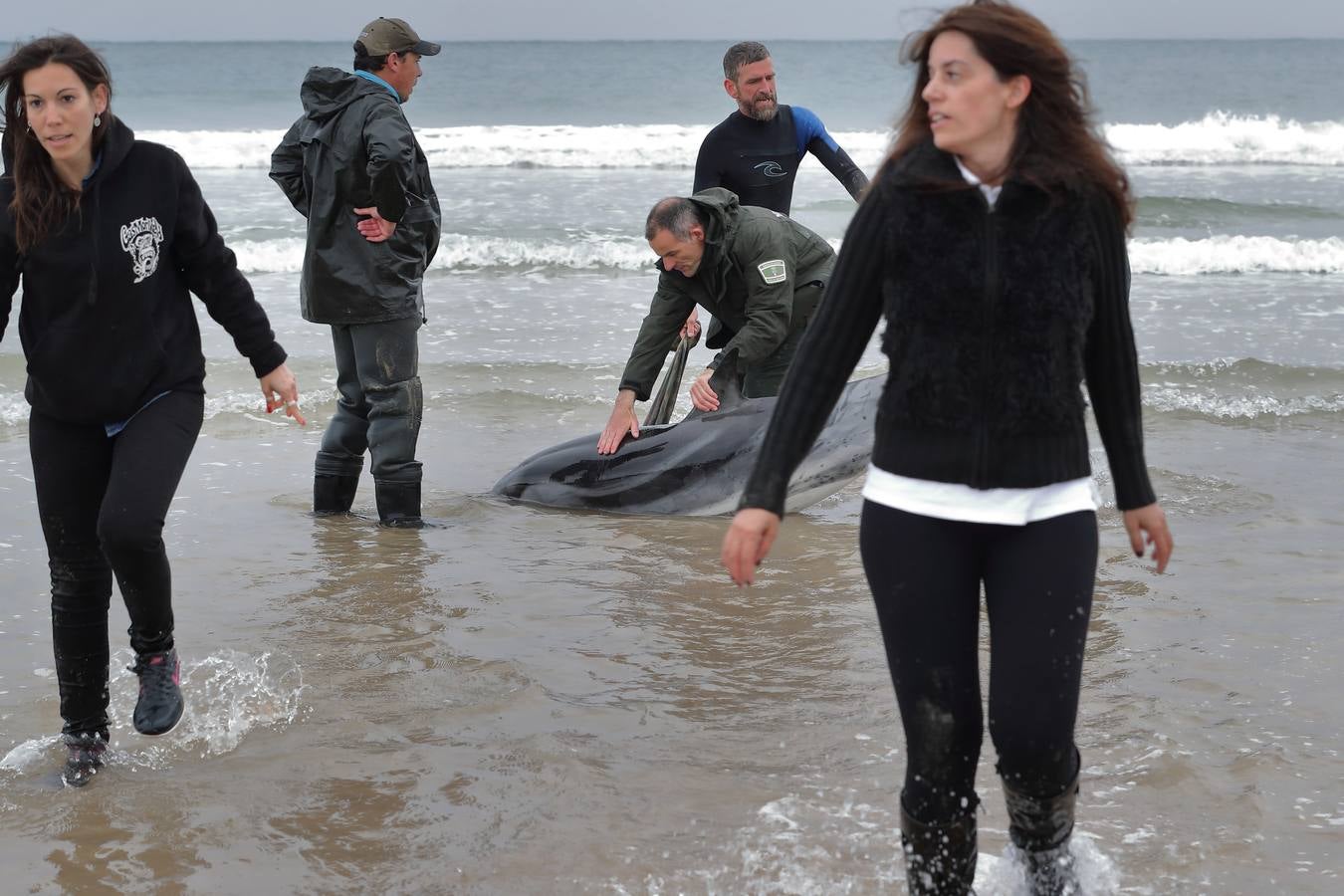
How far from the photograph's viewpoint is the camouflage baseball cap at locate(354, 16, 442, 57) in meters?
6.17

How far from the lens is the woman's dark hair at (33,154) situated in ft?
11.4

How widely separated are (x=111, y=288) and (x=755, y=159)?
395cm

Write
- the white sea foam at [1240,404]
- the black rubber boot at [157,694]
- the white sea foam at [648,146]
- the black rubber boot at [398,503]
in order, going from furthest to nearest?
the white sea foam at [648,146] → the white sea foam at [1240,404] → the black rubber boot at [398,503] → the black rubber boot at [157,694]

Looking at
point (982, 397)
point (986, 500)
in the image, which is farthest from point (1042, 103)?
point (986, 500)

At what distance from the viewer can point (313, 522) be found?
660cm

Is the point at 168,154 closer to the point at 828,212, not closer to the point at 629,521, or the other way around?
the point at 629,521

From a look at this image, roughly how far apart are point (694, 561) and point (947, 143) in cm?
362

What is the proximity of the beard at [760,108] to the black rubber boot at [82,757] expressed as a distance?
4269 mm

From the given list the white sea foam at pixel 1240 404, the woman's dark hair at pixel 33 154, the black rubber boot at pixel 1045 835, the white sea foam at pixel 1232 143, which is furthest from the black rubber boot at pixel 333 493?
the white sea foam at pixel 1232 143

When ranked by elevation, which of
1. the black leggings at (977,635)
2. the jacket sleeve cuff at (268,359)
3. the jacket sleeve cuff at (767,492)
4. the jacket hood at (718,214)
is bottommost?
the black leggings at (977,635)

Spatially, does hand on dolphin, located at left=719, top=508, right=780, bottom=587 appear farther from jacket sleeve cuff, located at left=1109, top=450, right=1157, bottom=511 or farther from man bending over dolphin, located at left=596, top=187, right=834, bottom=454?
man bending over dolphin, located at left=596, top=187, right=834, bottom=454

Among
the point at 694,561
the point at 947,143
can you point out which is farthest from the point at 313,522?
the point at 947,143

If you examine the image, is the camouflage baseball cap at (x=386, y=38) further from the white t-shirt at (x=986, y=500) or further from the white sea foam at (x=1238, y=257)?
the white sea foam at (x=1238, y=257)

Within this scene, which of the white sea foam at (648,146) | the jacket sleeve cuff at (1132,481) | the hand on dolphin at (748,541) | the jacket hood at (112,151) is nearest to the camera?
the hand on dolphin at (748,541)
